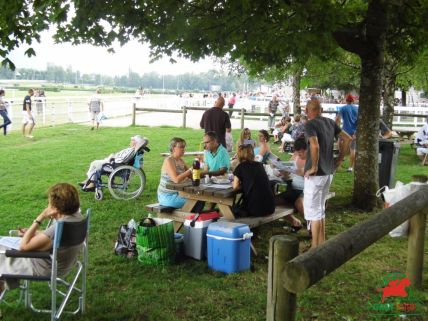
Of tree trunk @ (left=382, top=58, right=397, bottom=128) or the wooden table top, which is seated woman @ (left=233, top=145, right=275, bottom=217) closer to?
the wooden table top

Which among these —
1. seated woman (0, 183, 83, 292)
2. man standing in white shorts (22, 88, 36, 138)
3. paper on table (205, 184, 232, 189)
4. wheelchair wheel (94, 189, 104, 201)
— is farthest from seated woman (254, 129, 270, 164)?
man standing in white shorts (22, 88, 36, 138)

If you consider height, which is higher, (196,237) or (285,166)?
(285,166)

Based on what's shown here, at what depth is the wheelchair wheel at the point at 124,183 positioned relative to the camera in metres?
8.68

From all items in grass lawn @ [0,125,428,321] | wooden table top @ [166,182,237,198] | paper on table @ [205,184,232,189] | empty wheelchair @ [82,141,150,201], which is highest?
paper on table @ [205,184,232,189]

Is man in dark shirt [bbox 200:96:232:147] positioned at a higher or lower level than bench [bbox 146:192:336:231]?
higher

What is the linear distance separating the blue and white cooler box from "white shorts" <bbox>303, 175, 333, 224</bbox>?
45.1 inches

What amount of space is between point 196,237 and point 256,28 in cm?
340

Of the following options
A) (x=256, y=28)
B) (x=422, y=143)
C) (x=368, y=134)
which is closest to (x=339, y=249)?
(x=256, y=28)

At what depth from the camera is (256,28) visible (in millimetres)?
7406

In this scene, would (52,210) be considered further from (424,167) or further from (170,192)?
(424,167)

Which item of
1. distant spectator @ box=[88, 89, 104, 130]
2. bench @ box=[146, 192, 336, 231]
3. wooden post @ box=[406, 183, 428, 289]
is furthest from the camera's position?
distant spectator @ box=[88, 89, 104, 130]

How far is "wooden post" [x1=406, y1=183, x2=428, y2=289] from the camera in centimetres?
498

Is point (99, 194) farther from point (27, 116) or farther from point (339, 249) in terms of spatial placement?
point (27, 116)

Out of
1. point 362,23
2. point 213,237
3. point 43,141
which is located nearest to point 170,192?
point 213,237
